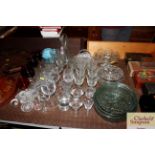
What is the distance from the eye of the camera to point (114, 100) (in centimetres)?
80

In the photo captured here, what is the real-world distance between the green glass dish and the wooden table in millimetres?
37

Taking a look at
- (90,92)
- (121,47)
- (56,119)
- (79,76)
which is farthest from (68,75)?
(121,47)

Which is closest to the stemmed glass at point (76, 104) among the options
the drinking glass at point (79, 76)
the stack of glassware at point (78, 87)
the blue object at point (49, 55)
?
the stack of glassware at point (78, 87)

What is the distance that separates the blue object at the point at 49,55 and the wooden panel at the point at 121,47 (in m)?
0.23

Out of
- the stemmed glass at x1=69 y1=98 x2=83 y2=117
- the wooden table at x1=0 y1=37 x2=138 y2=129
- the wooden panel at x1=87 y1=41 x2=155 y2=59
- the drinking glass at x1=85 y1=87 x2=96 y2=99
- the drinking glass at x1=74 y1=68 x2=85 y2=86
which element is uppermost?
the wooden panel at x1=87 y1=41 x2=155 y2=59

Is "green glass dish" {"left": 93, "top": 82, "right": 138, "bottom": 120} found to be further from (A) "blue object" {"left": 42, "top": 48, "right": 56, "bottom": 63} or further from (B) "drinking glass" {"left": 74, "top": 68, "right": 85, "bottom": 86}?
(A) "blue object" {"left": 42, "top": 48, "right": 56, "bottom": 63}

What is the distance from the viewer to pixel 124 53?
1.07 metres

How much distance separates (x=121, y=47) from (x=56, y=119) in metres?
0.62

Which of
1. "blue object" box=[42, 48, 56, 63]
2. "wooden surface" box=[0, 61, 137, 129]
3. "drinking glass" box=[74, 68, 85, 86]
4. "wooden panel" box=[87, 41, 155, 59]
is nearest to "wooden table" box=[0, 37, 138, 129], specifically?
"wooden surface" box=[0, 61, 137, 129]

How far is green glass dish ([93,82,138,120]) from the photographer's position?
724 millimetres

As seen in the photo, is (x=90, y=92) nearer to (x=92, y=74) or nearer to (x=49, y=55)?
(x=92, y=74)
